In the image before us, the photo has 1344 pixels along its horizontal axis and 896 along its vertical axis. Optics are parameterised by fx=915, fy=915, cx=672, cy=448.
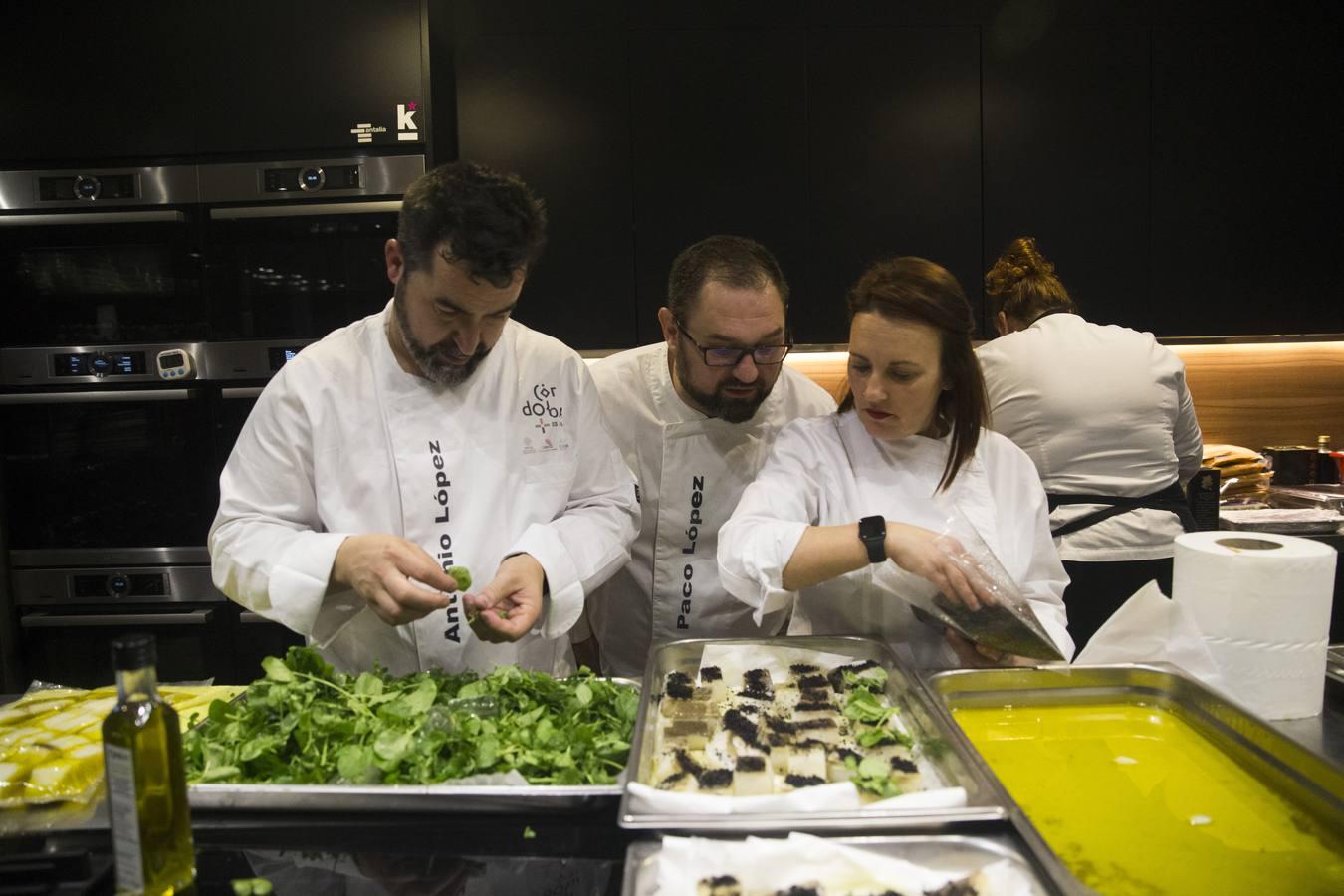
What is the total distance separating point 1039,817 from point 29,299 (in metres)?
3.35

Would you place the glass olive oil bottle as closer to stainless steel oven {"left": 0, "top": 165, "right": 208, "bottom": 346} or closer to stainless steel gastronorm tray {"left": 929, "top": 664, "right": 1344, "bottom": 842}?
stainless steel gastronorm tray {"left": 929, "top": 664, "right": 1344, "bottom": 842}

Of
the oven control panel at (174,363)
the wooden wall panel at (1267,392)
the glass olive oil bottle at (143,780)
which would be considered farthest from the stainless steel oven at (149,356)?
the wooden wall panel at (1267,392)

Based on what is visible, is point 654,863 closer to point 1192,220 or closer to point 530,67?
point 530,67

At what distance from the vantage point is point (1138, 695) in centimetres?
140

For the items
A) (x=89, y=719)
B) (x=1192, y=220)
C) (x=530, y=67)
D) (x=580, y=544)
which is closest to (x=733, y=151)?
(x=530, y=67)

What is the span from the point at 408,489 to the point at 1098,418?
1980 mm

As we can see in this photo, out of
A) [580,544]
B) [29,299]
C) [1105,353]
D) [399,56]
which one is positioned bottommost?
[580,544]

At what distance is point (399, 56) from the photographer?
298 centimetres

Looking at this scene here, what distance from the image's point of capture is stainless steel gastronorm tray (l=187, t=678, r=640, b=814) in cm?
105

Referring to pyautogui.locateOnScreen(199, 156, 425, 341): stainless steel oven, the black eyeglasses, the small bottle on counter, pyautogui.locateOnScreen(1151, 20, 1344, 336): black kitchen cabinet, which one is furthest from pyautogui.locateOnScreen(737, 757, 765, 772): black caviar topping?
the small bottle on counter

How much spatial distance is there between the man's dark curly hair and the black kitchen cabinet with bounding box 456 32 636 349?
75.8 inches

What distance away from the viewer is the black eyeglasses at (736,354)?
184 centimetres

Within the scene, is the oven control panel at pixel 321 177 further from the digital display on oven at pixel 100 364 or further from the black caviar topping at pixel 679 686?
the black caviar topping at pixel 679 686

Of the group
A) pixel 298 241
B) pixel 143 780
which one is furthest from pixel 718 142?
pixel 143 780
